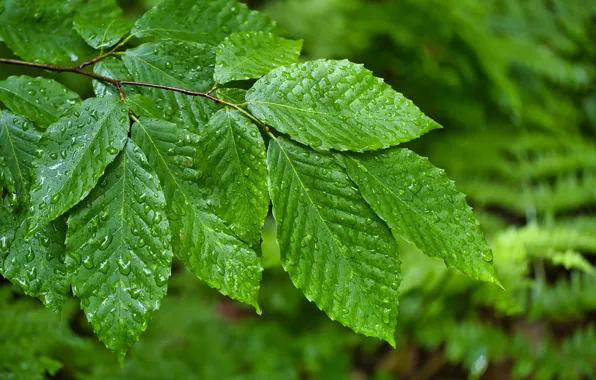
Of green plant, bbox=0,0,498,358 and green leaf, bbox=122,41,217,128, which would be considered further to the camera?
green leaf, bbox=122,41,217,128

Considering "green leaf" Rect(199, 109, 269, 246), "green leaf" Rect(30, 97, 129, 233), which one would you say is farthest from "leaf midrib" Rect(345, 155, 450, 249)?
"green leaf" Rect(30, 97, 129, 233)

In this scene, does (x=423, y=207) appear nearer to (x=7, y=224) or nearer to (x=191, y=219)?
(x=191, y=219)

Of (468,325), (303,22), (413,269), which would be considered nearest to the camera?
(413,269)

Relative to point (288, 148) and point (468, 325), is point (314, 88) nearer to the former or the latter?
point (288, 148)

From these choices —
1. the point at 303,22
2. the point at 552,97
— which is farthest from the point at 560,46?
the point at 303,22

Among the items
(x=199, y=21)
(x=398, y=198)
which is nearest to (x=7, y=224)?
(x=199, y=21)

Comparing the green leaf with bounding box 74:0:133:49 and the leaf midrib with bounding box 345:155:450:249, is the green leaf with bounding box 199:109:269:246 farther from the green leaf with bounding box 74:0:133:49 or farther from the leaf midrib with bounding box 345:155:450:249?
the green leaf with bounding box 74:0:133:49
